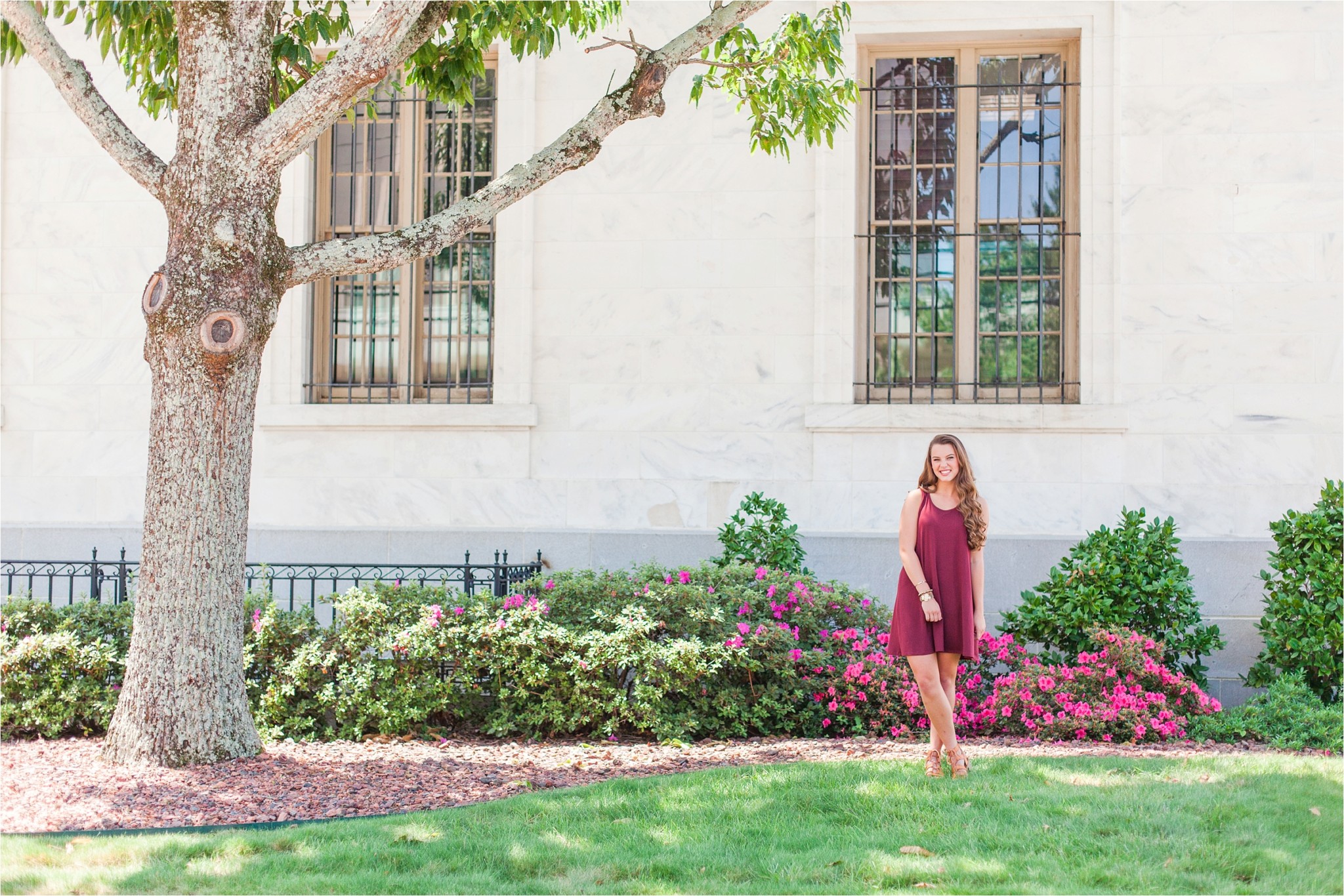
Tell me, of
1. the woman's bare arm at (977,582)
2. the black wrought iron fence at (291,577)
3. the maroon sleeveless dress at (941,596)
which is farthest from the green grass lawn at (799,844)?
the black wrought iron fence at (291,577)

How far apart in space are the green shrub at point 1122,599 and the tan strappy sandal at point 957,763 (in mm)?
2128

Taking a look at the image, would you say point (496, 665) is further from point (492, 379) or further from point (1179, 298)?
point (1179, 298)

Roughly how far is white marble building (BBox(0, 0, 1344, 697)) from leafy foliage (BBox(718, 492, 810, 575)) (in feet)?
1.89

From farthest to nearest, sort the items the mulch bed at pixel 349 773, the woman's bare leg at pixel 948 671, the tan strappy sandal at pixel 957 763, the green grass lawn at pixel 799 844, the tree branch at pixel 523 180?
the tree branch at pixel 523 180
the woman's bare leg at pixel 948 671
the tan strappy sandal at pixel 957 763
the mulch bed at pixel 349 773
the green grass lawn at pixel 799 844

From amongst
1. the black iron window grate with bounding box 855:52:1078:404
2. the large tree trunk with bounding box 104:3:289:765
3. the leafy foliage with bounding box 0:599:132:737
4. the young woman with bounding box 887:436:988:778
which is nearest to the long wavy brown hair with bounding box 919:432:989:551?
the young woman with bounding box 887:436:988:778

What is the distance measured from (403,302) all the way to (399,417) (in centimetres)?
108

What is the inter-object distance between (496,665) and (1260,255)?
6.37m

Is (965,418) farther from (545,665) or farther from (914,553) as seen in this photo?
(545,665)

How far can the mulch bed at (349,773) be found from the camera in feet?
16.8

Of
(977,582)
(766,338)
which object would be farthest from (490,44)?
(977,582)

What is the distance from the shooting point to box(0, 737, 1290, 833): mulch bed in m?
5.11

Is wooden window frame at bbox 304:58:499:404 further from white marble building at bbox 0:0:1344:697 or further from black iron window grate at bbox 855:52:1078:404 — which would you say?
black iron window grate at bbox 855:52:1078:404

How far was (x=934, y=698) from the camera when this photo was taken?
5.44 meters

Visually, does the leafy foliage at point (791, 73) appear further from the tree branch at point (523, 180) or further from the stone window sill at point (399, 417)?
the stone window sill at point (399, 417)
